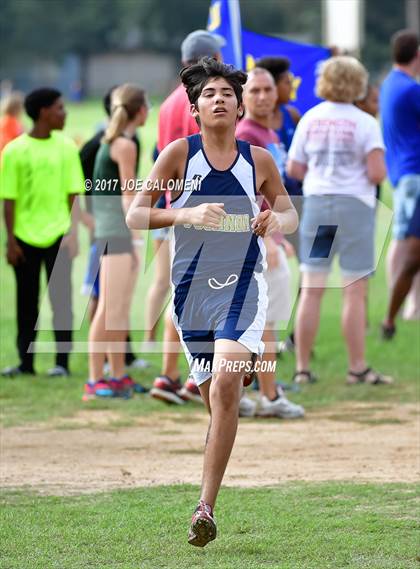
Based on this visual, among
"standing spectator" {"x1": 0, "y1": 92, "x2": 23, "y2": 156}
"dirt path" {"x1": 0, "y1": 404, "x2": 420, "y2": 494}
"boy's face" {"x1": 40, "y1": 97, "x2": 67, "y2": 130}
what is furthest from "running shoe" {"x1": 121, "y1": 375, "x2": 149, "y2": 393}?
"standing spectator" {"x1": 0, "y1": 92, "x2": 23, "y2": 156}

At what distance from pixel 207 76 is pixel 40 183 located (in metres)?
4.31

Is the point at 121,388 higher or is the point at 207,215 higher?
the point at 207,215

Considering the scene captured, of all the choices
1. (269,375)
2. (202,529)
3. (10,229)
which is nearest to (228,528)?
(202,529)

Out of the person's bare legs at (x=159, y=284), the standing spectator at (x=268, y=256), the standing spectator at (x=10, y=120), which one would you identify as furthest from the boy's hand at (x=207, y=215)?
the standing spectator at (x=10, y=120)

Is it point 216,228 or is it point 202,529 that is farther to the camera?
point 216,228

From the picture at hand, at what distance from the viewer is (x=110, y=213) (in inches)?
367

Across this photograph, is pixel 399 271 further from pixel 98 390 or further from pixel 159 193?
pixel 159 193

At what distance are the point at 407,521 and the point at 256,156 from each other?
1803 mm

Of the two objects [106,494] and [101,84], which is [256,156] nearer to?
[106,494]

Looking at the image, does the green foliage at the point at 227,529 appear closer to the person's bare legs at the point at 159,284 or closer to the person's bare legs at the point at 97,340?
the person's bare legs at the point at 97,340

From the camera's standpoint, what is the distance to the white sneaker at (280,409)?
867cm

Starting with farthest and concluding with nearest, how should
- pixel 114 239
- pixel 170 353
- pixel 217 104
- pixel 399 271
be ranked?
1. pixel 399 271
2. pixel 114 239
3. pixel 170 353
4. pixel 217 104

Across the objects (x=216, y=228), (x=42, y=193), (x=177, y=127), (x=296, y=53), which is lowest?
(x=42, y=193)

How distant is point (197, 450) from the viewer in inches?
307
